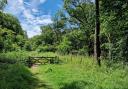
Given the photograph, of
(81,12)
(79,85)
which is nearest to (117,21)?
(79,85)

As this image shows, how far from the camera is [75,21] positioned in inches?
2340

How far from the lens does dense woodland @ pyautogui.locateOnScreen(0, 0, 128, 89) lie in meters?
27.3

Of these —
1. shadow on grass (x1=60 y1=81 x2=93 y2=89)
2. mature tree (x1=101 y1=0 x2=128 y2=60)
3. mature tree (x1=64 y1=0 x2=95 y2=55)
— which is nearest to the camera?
shadow on grass (x1=60 y1=81 x2=93 y2=89)

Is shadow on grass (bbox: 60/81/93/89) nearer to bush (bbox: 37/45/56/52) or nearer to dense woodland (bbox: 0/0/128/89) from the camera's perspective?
dense woodland (bbox: 0/0/128/89)

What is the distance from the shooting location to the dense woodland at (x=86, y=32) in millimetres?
27266

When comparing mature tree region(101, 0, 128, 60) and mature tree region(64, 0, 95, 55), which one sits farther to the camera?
mature tree region(64, 0, 95, 55)

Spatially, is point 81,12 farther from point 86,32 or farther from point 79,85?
point 79,85

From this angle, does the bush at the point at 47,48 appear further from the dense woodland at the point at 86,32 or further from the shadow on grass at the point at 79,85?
the shadow on grass at the point at 79,85

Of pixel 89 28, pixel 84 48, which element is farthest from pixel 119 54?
pixel 84 48

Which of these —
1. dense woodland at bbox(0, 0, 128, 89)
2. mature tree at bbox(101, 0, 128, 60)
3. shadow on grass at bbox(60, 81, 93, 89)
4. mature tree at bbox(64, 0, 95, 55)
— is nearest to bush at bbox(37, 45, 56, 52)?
dense woodland at bbox(0, 0, 128, 89)

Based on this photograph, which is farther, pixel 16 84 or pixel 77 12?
pixel 77 12

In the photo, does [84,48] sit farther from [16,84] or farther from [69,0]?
[16,84]

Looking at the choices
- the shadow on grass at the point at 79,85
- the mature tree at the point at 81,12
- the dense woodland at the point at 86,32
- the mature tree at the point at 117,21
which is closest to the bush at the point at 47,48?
the dense woodland at the point at 86,32

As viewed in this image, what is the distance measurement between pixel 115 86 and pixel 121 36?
40.9 ft
